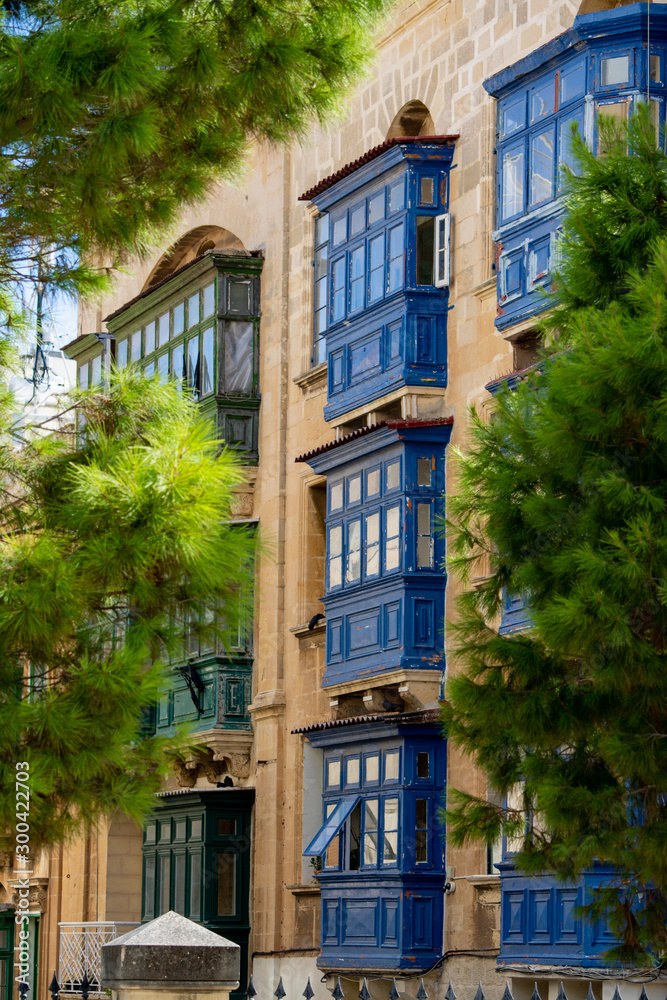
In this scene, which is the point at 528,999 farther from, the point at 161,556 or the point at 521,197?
the point at 161,556

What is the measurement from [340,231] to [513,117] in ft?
15.6

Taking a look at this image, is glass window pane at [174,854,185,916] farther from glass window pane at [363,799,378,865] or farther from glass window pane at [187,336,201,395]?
glass window pane at [187,336,201,395]

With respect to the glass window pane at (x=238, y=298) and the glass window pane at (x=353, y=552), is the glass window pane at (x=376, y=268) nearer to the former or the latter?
the glass window pane at (x=353, y=552)

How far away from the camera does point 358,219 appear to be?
82.4ft

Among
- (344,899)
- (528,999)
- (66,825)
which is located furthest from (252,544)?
(344,899)

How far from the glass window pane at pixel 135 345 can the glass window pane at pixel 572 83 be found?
42.1 feet

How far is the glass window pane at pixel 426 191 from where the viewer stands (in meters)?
23.8

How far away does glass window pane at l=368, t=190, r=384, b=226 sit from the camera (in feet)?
80.2

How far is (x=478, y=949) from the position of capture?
21375 mm

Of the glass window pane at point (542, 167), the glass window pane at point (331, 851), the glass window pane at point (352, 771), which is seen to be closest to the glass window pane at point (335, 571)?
the glass window pane at point (352, 771)

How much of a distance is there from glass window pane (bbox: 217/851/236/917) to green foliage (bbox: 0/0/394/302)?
17.2 m

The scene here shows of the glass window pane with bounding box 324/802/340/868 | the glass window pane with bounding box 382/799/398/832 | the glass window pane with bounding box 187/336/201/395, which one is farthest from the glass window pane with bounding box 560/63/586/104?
the glass window pane with bounding box 324/802/340/868

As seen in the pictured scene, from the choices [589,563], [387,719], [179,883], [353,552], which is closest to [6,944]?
[179,883]

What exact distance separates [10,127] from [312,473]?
16809mm
